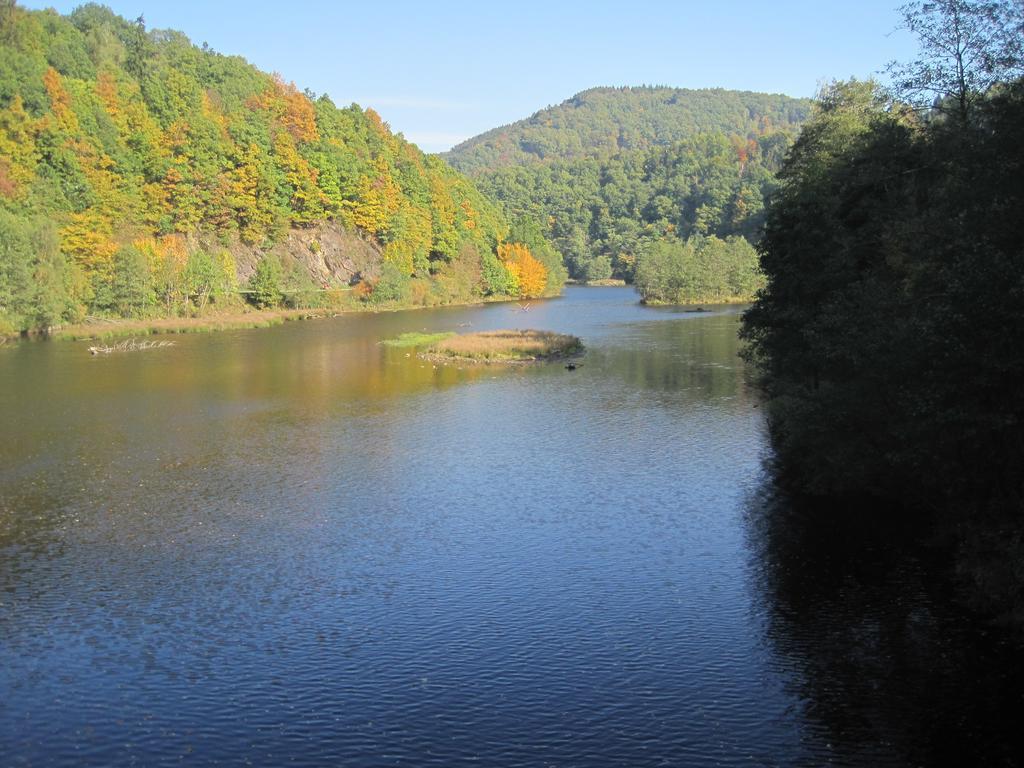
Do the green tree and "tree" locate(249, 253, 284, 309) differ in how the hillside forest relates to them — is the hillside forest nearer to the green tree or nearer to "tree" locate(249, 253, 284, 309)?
the green tree

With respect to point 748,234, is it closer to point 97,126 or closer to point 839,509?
point 97,126

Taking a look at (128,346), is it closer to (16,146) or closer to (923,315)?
(16,146)

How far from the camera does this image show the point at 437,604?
22.3 metres

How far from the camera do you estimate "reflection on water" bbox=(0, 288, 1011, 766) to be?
647 inches

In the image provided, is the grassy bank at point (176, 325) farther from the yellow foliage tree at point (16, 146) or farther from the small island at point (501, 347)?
the small island at point (501, 347)

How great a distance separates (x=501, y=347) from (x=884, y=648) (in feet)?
176

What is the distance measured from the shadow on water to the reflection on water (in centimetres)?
9

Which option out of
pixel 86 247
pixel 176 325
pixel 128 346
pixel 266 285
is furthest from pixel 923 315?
pixel 266 285

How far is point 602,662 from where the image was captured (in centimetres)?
1897

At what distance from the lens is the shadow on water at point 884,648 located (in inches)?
629

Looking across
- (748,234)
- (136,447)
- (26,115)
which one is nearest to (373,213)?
(26,115)

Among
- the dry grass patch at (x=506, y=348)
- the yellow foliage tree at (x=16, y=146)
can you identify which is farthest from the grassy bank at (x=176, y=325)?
the dry grass patch at (x=506, y=348)

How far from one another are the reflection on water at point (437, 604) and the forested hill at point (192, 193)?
51.6 meters

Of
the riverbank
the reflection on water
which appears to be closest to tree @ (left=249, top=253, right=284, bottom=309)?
the riverbank
